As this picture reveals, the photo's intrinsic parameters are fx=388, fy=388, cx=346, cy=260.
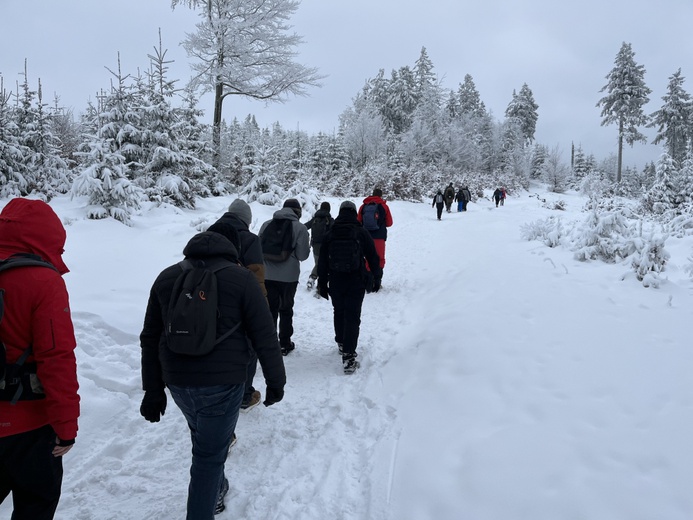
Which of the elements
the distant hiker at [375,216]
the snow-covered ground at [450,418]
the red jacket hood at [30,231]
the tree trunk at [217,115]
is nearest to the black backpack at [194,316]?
the red jacket hood at [30,231]

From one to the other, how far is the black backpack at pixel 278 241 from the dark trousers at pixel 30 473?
3.18m

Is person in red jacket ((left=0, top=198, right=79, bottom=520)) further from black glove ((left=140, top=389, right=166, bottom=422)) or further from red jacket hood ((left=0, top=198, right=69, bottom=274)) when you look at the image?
black glove ((left=140, top=389, right=166, bottom=422))

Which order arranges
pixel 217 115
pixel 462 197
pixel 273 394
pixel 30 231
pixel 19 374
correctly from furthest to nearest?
pixel 462 197 → pixel 217 115 → pixel 273 394 → pixel 30 231 → pixel 19 374

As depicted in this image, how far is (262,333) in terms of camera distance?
2.29 meters

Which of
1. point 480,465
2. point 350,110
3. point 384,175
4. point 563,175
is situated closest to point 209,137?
point 384,175

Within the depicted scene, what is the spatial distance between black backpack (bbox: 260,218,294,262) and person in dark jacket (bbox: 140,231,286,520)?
8.52 ft

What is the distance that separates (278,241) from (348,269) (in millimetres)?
999

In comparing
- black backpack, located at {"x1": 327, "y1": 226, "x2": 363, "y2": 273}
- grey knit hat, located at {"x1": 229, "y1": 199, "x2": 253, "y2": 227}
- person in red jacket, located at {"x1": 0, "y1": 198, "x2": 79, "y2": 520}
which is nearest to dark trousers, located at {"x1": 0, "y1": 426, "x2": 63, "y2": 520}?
person in red jacket, located at {"x1": 0, "y1": 198, "x2": 79, "y2": 520}

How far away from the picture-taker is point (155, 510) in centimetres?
269

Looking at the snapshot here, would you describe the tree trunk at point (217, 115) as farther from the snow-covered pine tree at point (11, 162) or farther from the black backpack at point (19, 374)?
the black backpack at point (19, 374)

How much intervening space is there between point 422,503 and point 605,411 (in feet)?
5.58

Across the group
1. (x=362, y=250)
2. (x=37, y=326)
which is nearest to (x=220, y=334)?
(x=37, y=326)

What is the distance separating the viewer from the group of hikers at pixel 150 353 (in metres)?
1.83

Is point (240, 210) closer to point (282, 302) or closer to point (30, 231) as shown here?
point (282, 302)
